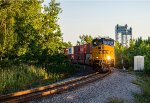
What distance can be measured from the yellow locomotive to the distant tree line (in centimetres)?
473

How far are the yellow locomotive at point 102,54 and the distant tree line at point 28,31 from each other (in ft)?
15.5

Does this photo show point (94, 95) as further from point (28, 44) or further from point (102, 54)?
point (28, 44)

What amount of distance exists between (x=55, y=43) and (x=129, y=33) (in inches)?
1702

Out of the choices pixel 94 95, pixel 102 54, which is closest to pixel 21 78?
pixel 102 54

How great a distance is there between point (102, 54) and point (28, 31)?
6.40 m

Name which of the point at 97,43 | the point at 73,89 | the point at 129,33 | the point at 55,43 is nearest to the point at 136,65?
the point at 97,43

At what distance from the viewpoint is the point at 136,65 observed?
3088 centimetres

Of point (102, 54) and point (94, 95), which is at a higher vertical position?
point (102, 54)

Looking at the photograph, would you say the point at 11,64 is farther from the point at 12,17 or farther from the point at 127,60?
the point at 127,60

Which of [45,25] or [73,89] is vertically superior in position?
[45,25]

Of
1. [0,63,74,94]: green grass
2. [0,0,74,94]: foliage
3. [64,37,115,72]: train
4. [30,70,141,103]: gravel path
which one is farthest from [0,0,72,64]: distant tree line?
[30,70,141,103]: gravel path

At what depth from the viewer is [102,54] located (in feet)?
88.3

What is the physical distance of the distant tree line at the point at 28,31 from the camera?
2314 centimetres

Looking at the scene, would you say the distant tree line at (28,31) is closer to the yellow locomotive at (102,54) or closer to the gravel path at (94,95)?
the yellow locomotive at (102,54)
